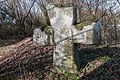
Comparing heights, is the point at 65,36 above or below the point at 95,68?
above

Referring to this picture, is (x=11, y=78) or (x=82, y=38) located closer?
(x=82, y=38)

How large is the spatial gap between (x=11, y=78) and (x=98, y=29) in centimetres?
261

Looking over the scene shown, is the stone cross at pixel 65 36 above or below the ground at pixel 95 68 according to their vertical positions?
above

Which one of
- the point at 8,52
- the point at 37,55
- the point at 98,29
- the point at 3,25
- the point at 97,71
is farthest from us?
the point at 3,25

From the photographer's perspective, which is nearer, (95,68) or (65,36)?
(65,36)

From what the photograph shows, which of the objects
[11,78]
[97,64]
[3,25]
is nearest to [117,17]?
[3,25]

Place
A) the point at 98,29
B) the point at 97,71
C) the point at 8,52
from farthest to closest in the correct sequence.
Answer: the point at 8,52, the point at 97,71, the point at 98,29

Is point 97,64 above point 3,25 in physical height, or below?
below

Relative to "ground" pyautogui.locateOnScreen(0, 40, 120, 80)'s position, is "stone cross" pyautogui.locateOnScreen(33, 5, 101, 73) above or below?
above

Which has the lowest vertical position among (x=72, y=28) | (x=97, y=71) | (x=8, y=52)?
(x=97, y=71)

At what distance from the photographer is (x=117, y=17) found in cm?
1560

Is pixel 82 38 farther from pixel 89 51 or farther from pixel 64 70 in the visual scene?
pixel 89 51

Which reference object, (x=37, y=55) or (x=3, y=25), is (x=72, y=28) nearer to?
(x=37, y=55)

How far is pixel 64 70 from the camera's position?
21.4 ft
